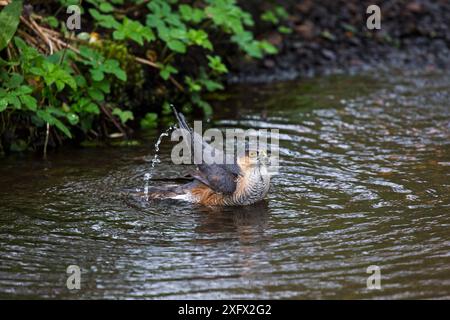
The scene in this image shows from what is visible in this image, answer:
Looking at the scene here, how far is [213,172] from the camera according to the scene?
687 centimetres

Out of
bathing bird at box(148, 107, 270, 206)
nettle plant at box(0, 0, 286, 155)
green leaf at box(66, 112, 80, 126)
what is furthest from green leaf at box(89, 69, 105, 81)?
bathing bird at box(148, 107, 270, 206)

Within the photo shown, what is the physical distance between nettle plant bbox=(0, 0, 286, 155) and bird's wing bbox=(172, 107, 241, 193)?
1.68 metres

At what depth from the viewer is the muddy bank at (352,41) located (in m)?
12.5

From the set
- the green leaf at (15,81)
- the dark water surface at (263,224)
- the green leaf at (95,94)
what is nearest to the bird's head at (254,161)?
the dark water surface at (263,224)

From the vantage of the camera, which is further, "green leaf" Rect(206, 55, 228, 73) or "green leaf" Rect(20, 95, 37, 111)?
"green leaf" Rect(206, 55, 228, 73)

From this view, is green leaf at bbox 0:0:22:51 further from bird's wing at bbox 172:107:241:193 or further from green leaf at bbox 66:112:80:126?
bird's wing at bbox 172:107:241:193

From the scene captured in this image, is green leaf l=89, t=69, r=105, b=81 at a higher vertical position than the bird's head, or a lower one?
higher

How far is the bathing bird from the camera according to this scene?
6.68 meters

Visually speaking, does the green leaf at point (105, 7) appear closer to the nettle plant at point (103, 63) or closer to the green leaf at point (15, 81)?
the nettle plant at point (103, 63)

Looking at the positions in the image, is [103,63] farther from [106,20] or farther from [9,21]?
[9,21]

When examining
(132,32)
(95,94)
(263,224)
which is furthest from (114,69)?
(263,224)

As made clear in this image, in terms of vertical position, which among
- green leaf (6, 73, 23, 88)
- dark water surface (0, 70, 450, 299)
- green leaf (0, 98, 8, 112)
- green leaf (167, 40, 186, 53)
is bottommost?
dark water surface (0, 70, 450, 299)

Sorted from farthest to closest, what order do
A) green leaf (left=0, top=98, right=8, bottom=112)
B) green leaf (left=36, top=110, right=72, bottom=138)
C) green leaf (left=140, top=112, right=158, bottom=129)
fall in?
green leaf (left=140, top=112, right=158, bottom=129) → green leaf (left=36, top=110, right=72, bottom=138) → green leaf (left=0, top=98, right=8, bottom=112)

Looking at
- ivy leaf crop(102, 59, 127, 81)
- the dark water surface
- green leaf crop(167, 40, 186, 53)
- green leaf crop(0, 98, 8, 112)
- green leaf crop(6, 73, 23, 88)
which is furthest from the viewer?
green leaf crop(167, 40, 186, 53)
